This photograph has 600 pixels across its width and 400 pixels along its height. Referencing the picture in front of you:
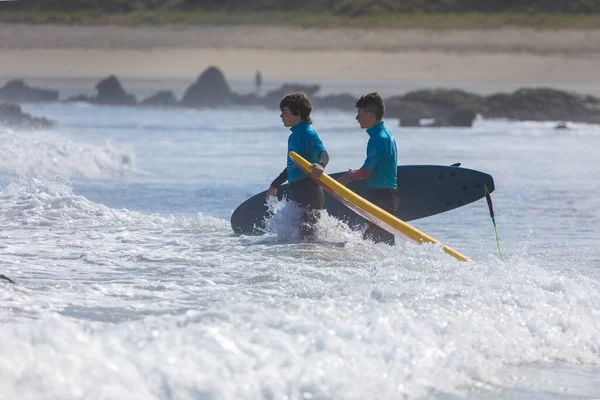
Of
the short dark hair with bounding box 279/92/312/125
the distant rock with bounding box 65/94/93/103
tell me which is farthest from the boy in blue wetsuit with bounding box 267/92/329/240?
the distant rock with bounding box 65/94/93/103

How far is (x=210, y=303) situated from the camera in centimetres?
524

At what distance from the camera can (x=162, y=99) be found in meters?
87.6

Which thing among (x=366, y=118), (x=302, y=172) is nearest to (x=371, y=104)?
(x=366, y=118)

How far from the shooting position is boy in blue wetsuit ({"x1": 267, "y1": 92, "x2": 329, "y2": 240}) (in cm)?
686

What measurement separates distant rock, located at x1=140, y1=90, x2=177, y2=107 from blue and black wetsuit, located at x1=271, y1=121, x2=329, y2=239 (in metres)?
79.5

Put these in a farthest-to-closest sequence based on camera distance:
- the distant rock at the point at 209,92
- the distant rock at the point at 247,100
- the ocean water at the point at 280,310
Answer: the distant rock at the point at 209,92, the distant rock at the point at 247,100, the ocean water at the point at 280,310

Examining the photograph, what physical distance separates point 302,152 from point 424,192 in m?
1.49

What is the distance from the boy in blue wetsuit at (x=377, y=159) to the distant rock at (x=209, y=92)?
270ft

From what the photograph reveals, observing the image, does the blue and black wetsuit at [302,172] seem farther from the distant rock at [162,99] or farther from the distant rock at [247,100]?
the distant rock at [247,100]

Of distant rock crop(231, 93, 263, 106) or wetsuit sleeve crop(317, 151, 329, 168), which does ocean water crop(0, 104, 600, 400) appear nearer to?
wetsuit sleeve crop(317, 151, 329, 168)

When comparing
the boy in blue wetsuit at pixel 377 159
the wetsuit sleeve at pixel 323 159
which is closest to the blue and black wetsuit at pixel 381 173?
the boy in blue wetsuit at pixel 377 159

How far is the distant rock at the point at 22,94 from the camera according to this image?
81806 mm

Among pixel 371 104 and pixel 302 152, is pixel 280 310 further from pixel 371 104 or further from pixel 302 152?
pixel 302 152

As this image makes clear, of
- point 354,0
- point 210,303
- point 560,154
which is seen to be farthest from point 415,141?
point 210,303
